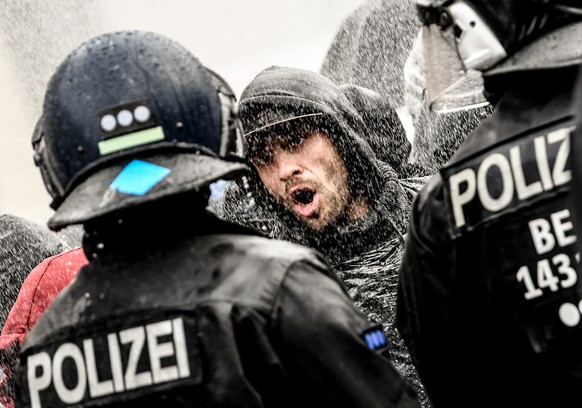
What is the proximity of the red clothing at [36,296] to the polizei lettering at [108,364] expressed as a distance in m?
1.47

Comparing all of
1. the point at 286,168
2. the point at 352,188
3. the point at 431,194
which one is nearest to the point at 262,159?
the point at 286,168

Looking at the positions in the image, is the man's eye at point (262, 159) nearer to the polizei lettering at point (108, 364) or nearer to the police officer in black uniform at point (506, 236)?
the police officer in black uniform at point (506, 236)

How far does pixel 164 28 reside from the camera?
15820 millimetres

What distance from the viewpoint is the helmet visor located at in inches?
97.9

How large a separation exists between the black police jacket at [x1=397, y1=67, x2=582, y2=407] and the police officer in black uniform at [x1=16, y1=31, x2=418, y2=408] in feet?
0.93

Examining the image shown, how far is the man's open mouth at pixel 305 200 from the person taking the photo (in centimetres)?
391

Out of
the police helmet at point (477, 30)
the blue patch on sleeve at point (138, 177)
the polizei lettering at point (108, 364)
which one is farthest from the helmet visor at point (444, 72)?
the polizei lettering at point (108, 364)

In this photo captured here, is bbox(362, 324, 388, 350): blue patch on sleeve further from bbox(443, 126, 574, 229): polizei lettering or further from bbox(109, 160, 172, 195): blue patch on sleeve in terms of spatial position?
bbox(109, 160, 172, 195): blue patch on sleeve

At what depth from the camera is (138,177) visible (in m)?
2.05

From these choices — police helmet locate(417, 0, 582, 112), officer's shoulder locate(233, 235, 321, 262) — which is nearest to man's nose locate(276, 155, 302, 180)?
police helmet locate(417, 0, 582, 112)

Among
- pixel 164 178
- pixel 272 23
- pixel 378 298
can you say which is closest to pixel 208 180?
pixel 164 178

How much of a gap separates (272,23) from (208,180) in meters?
14.2

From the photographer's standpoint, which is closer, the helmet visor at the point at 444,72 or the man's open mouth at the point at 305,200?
the helmet visor at the point at 444,72

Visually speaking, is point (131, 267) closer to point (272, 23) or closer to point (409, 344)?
point (409, 344)
